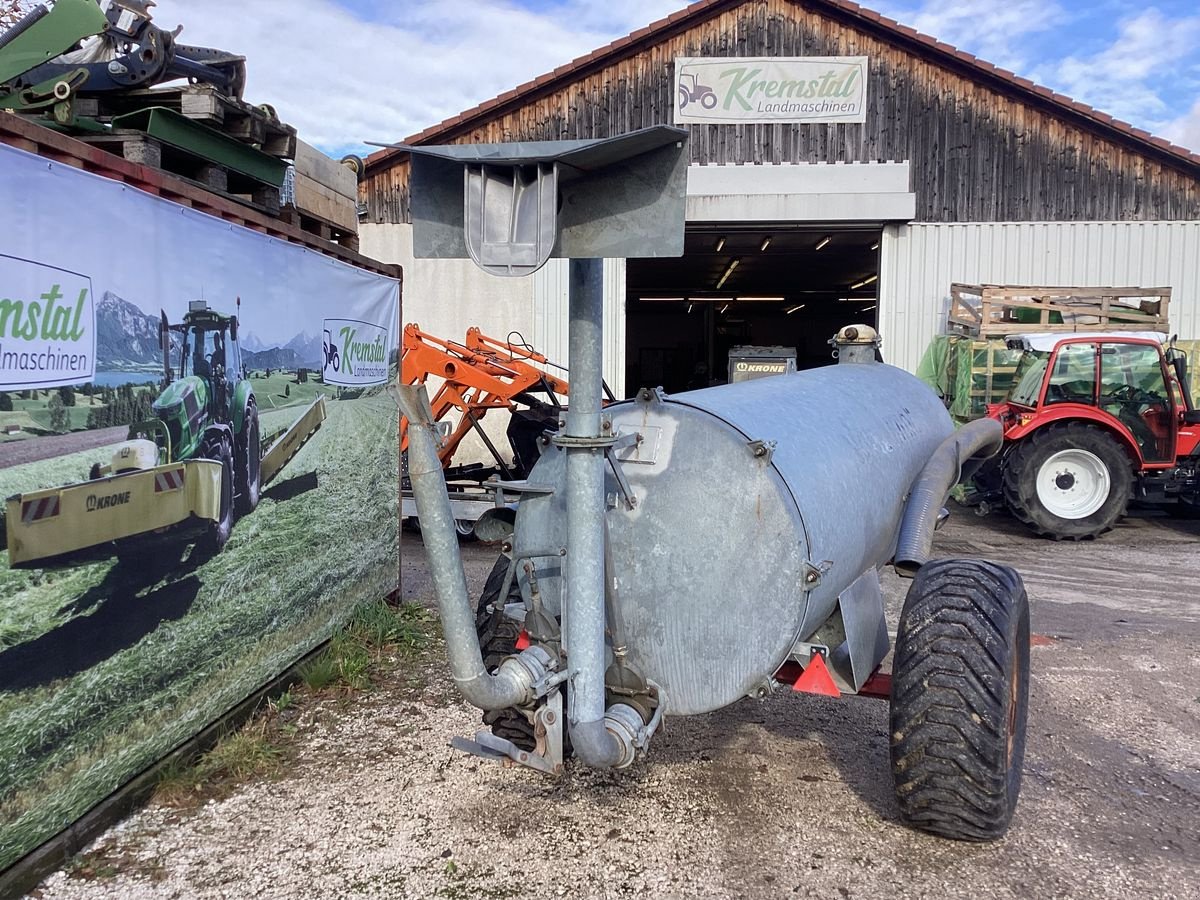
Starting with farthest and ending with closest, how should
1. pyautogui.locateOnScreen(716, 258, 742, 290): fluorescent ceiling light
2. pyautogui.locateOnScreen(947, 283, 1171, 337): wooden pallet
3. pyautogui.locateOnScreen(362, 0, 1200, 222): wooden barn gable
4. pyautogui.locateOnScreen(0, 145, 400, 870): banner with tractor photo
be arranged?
pyautogui.locateOnScreen(716, 258, 742, 290): fluorescent ceiling light < pyautogui.locateOnScreen(362, 0, 1200, 222): wooden barn gable < pyautogui.locateOnScreen(947, 283, 1171, 337): wooden pallet < pyautogui.locateOnScreen(0, 145, 400, 870): banner with tractor photo

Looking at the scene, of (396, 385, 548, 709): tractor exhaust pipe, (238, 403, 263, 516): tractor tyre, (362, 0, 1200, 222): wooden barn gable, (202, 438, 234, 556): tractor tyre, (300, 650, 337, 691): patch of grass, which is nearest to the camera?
(396, 385, 548, 709): tractor exhaust pipe

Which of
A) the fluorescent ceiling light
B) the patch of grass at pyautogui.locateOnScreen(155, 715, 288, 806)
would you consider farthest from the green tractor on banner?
the fluorescent ceiling light

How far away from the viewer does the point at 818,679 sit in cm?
302

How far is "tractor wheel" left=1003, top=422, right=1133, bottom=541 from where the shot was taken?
30.6 ft

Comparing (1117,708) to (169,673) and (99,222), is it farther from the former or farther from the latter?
(99,222)

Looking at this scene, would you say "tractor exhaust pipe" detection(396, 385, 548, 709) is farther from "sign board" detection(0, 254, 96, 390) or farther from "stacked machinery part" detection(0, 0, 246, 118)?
"stacked machinery part" detection(0, 0, 246, 118)

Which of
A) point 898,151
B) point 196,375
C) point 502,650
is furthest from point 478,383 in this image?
point 898,151

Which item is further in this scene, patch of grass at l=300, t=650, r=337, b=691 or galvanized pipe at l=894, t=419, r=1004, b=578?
patch of grass at l=300, t=650, r=337, b=691

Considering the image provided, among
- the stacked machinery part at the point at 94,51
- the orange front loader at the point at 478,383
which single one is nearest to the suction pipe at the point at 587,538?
the stacked machinery part at the point at 94,51

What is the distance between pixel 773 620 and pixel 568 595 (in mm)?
670

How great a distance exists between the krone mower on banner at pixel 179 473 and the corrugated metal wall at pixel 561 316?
26.1ft

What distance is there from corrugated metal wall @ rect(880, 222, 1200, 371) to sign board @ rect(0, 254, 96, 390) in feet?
34.4

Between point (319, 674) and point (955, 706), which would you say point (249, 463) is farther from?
point (955, 706)

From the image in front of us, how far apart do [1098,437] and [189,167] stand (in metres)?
8.81
